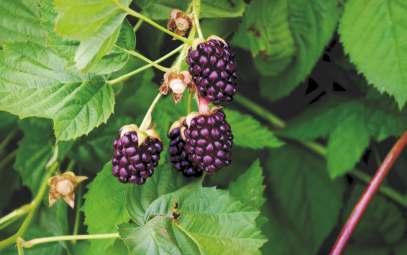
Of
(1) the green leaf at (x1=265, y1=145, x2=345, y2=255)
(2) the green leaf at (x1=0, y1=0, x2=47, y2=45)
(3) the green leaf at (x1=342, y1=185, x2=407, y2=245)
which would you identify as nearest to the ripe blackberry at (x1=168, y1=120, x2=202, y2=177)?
(2) the green leaf at (x1=0, y1=0, x2=47, y2=45)

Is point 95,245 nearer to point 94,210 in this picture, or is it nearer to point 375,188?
point 94,210

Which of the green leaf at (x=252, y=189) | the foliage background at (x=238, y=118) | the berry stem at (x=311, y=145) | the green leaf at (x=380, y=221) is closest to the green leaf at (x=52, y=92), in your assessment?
the foliage background at (x=238, y=118)

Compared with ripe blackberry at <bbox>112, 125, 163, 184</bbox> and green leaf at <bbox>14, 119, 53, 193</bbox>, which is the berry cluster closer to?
ripe blackberry at <bbox>112, 125, 163, 184</bbox>

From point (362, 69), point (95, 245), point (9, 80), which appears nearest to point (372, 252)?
point (362, 69)

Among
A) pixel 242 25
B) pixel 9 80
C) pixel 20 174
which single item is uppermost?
pixel 242 25

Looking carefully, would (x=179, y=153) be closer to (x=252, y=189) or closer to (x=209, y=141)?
(x=209, y=141)

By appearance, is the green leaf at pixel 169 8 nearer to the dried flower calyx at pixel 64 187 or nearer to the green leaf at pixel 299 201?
the dried flower calyx at pixel 64 187

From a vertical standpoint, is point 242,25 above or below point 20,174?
above

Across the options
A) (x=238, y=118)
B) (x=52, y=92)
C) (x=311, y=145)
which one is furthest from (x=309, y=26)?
(x=52, y=92)
